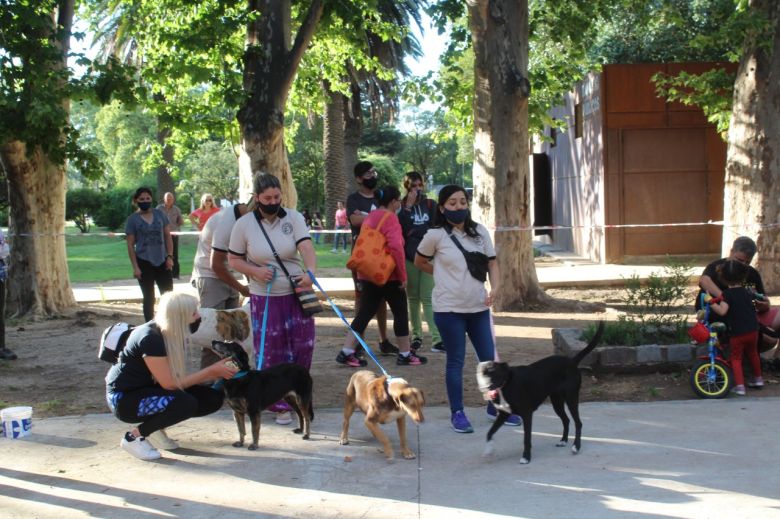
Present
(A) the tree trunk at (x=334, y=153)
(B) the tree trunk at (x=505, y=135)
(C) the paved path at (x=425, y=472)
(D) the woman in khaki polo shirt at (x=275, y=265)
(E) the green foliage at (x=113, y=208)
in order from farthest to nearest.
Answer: (E) the green foliage at (x=113, y=208), (A) the tree trunk at (x=334, y=153), (B) the tree trunk at (x=505, y=135), (D) the woman in khaki polo shirt at (x=275, y=265), (C) the paved path at (x=425, y=472)

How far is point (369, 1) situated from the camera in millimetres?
13203

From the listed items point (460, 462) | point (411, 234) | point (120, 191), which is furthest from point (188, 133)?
point (120, 191)

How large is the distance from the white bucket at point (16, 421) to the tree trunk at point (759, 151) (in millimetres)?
9758

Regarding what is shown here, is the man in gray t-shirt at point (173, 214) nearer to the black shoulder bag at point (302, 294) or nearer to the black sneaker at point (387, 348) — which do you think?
the black sneaker at point (387, 348)

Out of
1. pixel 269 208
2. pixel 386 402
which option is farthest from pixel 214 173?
pixel 386 402

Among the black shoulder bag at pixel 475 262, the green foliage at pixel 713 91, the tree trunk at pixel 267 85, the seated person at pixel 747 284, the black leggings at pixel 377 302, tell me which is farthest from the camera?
the green foliage at pixel 713 91

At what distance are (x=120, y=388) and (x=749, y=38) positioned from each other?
1043 cm

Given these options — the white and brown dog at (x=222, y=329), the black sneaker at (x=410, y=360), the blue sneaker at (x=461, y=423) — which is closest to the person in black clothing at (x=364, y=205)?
the black sneaker at (x=410, y=360)

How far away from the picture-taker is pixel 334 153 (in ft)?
94.6

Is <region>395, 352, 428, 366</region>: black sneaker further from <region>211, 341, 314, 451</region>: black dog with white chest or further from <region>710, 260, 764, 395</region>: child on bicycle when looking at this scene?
<region>710, 260, 764, 395</region>: child on bicycle

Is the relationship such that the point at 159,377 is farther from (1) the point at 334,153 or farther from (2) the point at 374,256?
(1) the point at 334,153

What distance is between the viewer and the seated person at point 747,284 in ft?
23.2

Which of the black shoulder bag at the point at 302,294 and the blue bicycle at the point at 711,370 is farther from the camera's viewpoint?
the blue bicycle at the point at 711,370

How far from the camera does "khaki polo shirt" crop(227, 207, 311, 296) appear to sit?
626cm
